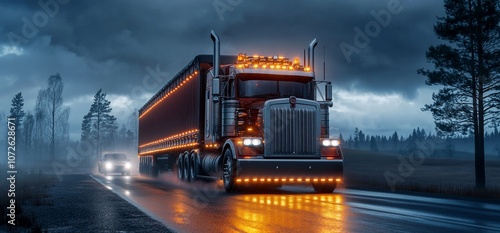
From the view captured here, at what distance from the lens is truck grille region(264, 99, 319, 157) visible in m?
16.6

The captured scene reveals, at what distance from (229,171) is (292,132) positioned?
2.28 m

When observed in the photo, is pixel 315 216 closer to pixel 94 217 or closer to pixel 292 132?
pixel 94 217

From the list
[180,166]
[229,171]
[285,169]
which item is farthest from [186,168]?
[285,169]

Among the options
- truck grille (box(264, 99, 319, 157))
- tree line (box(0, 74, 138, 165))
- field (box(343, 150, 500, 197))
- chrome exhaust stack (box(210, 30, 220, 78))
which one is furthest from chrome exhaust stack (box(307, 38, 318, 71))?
tree line (box(0, 74, 138, 165))

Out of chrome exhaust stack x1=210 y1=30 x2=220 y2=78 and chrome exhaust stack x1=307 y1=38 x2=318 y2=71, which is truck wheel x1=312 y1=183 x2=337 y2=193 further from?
chrome exhaust stack x1=210 y1=30 x2=220 y2=78

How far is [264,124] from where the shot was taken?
16.5 meters

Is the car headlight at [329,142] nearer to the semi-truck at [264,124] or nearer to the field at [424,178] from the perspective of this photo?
the semi-truck at [264,124]

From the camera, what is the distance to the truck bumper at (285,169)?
645 inches

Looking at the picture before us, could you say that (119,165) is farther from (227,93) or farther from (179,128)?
(227,93)

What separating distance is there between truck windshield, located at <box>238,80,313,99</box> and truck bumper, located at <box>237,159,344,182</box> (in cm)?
215

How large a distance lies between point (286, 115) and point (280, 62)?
257cm

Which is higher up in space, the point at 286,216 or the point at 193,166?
the point at 193,166
